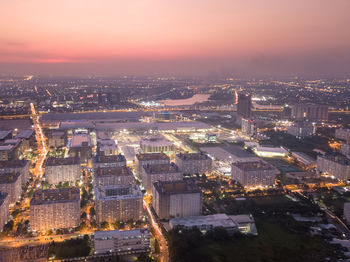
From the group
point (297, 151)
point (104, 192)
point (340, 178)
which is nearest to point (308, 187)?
point (340, 178)

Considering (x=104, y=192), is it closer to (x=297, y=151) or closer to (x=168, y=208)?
(x=168, y=208)

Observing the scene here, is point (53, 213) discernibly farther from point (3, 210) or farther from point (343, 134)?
point (343, 134)

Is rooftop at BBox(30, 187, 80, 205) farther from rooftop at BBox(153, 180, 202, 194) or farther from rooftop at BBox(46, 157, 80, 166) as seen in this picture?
rooftop at BBox(46, 157, 80, 166)

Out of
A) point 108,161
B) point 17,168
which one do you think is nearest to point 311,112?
point 108,161

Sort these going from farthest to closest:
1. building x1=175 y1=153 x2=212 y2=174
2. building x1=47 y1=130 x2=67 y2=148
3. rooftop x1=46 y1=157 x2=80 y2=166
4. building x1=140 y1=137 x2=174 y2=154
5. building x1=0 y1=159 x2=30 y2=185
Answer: building x1=47 y1=130 x2=67 y2=148
building x1=140 y1=137 x2=174 y2=154
building x1=175 y1=153 x2=212 y2=174
rooftop x1=46 y1=157 x2=80 y2=166
building x1=0 y1=159 x2=30 y2=185

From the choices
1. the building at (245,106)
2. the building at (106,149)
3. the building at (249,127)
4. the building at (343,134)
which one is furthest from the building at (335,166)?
the building at (245,106)

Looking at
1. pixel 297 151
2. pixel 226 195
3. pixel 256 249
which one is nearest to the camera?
pixel 256 249

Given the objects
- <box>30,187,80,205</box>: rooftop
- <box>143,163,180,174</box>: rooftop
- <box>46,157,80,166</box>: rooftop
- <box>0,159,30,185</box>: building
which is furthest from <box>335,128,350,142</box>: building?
<box>0,159,30,185</box>: building
